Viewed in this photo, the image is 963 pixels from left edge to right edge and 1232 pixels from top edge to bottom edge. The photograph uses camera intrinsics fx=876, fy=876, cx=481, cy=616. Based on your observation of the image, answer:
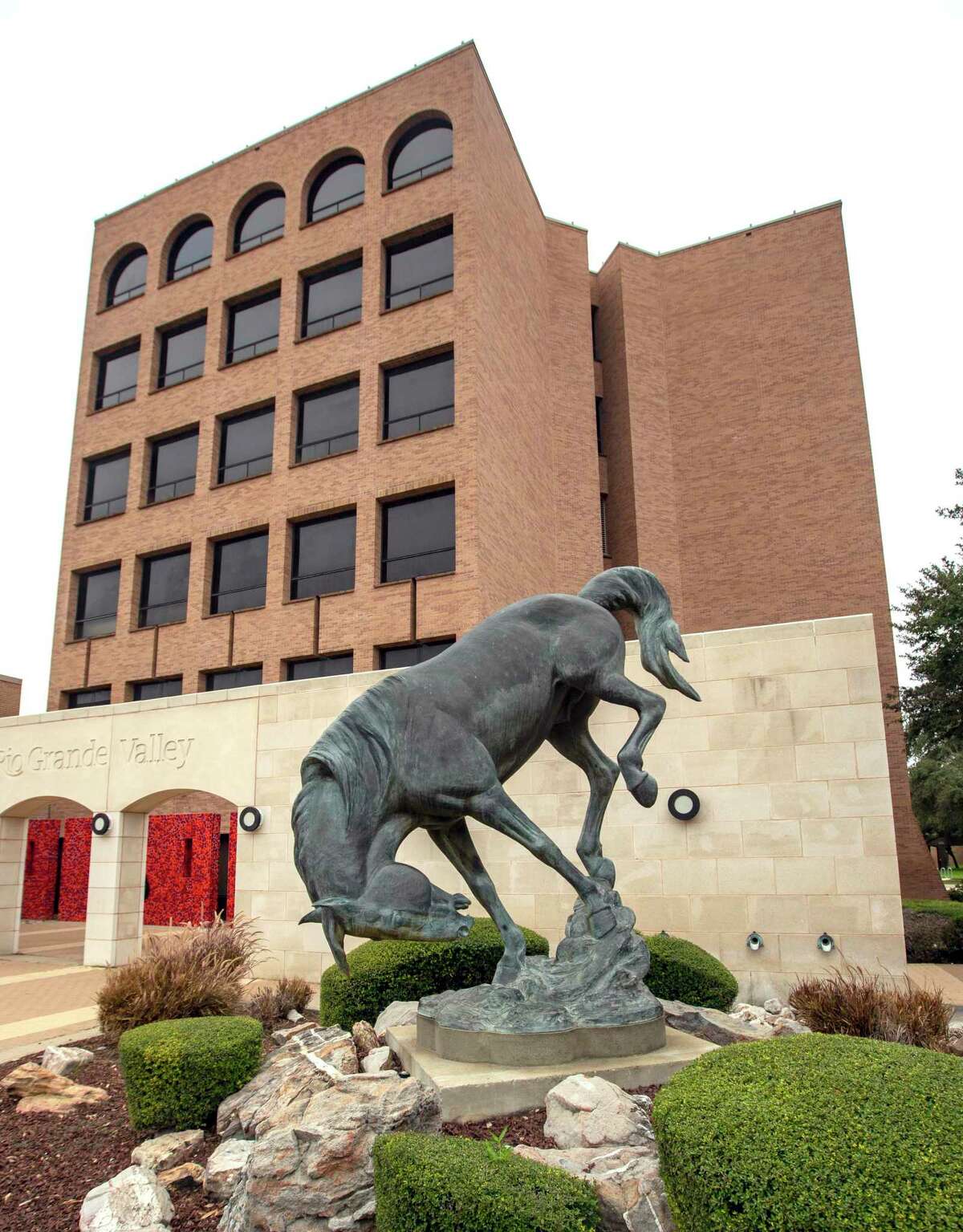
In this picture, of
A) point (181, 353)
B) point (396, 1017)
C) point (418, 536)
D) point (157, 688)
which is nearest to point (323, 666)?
point (418, 536)

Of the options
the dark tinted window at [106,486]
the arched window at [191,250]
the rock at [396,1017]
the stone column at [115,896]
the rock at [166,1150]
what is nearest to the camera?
the rock at [166,1150]

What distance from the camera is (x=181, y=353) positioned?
26594 mm

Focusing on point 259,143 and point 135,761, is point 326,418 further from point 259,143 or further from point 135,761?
point 135,761

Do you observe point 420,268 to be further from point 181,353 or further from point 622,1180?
point 622,1180

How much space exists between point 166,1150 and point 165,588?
21134 mm

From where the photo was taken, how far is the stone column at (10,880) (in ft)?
55.3

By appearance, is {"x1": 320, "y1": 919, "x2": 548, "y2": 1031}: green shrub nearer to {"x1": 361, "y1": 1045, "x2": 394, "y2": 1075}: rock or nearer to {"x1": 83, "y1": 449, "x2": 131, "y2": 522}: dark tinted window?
{"x1": 361, "y1": 1045, "x2": 394, "y2": 1075}: rock

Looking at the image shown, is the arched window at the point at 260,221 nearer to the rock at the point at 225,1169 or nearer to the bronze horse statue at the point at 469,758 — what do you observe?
the bronze horse statue at the point at 469,758

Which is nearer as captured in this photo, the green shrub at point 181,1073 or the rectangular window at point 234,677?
the green shrub at point 181,1073

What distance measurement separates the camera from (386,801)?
5.04 meters

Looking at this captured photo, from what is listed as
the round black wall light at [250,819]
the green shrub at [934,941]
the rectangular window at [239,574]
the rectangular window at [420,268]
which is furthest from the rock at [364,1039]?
the rectangular window at [420,268]

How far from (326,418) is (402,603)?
617 centimetres

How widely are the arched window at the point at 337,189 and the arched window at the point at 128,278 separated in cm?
658

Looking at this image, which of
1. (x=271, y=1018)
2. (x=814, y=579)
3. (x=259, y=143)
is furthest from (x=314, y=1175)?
(x=259, y=143)
